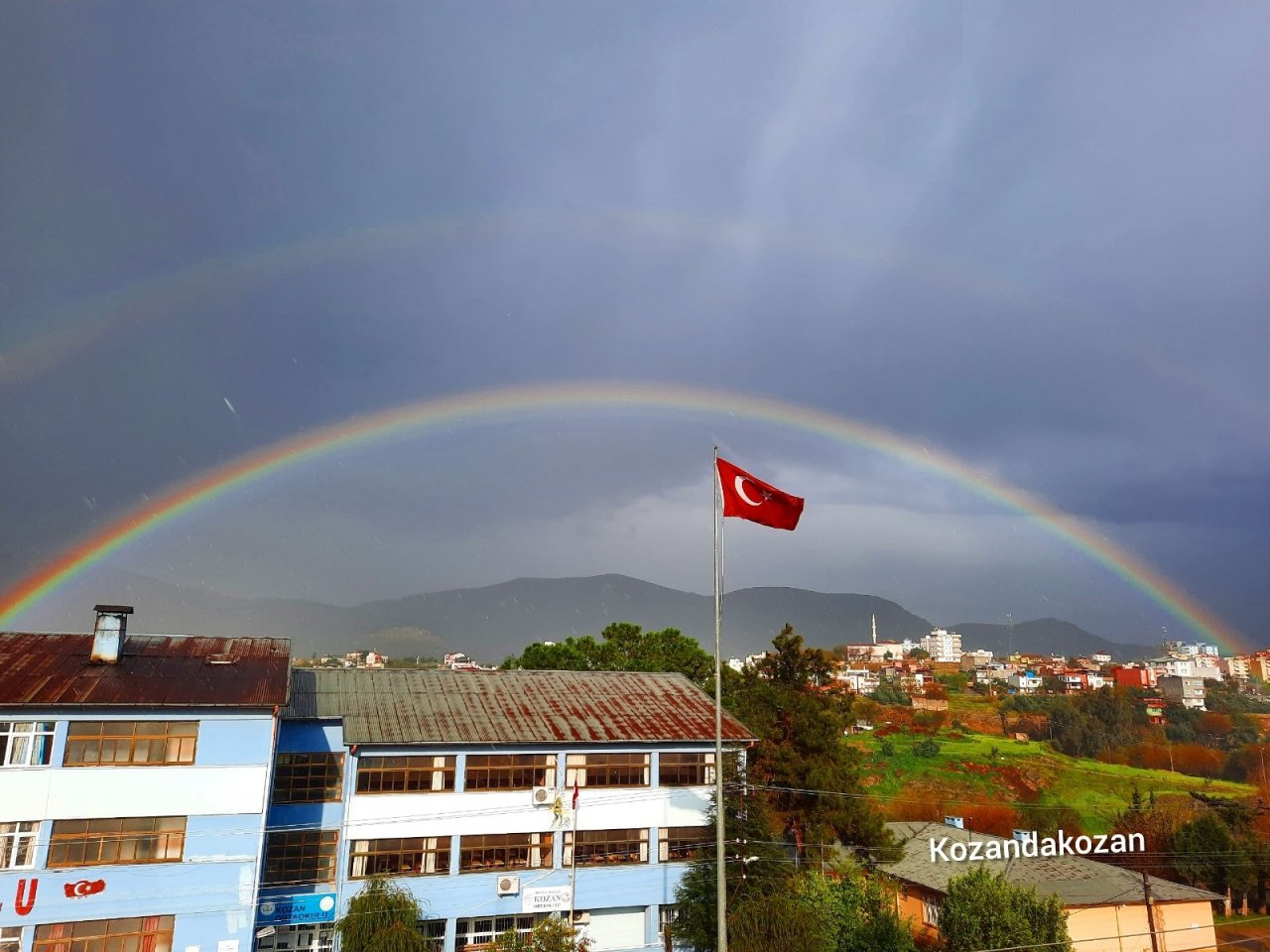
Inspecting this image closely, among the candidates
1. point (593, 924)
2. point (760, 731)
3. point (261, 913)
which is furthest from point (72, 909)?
point (760, 731)

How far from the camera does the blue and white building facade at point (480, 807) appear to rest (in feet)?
107

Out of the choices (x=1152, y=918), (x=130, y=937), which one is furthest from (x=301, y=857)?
(x=1152, y=918)

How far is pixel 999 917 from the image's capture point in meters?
32.3

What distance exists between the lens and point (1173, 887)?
4091 centimetres

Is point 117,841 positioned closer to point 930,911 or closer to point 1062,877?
point 930,911

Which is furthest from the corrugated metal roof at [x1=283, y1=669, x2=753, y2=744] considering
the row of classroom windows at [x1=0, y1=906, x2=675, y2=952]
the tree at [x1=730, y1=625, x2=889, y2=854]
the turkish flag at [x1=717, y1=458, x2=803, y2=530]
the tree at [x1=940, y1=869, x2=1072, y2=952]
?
the turkish flag at [x1=717, y1=458, x2=803, y2=530]

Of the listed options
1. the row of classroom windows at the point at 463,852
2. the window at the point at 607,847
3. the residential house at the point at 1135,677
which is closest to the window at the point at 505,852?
the row of classroom windows at the point at 463,852

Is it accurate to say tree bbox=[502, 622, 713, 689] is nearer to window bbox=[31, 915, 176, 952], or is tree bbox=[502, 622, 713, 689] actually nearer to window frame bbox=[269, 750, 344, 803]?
window frame bbox=[269, 750, 344, 803]

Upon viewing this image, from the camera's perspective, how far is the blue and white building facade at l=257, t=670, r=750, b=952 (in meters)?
32.7

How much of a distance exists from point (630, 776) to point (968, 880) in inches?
573

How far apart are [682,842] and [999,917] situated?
13.1 m

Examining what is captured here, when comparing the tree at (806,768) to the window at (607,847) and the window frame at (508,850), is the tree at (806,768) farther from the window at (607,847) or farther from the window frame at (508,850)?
the window frame at (508,850)

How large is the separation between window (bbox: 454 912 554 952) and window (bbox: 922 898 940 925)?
19593 mm

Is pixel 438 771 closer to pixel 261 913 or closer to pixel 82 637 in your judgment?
pixel 261 913
